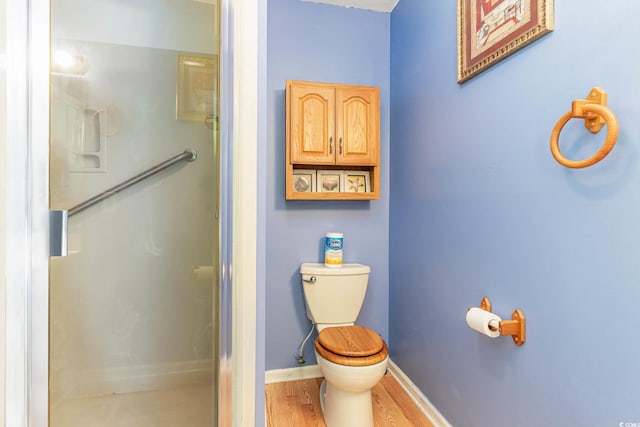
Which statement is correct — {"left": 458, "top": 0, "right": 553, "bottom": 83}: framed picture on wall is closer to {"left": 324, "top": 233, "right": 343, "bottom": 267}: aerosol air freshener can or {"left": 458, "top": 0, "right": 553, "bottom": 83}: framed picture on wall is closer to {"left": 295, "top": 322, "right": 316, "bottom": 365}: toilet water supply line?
{"left": 324, "top": 233, "right": 343, "bottom": 267}: aerosol air freshener can

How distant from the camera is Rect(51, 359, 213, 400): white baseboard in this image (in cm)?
97

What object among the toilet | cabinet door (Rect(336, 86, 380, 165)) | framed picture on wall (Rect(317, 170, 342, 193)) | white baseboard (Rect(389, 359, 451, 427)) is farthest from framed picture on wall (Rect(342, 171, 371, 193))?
white baseboard (Rect(389, 359, 451, 427))

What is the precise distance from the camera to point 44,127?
698 millimetres

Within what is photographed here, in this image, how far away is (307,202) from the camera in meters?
1.90

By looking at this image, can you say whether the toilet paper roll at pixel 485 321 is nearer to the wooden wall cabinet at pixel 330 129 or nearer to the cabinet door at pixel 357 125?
the wooden wall cabinet at pixel 330 129

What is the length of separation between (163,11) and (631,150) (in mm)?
1425

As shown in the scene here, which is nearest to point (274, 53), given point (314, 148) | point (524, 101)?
point (314, 148)

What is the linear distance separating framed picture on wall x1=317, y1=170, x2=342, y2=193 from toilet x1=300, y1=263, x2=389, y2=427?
472mm

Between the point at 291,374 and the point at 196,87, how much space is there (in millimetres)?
1680

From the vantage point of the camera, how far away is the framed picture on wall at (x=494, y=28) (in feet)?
3.13

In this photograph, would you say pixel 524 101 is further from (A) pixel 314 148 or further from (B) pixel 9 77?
(B) pixel 9 77

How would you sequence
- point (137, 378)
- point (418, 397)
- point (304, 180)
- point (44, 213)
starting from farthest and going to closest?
point (304, 180) < point (418, 397) < point (137, 378) < point (44, 213)

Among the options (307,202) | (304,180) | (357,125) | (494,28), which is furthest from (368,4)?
(307,202)

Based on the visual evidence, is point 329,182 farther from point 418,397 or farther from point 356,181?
point 418,397
